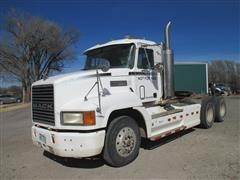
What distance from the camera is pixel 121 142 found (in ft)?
15.3

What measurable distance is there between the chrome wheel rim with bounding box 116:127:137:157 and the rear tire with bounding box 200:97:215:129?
143 inches

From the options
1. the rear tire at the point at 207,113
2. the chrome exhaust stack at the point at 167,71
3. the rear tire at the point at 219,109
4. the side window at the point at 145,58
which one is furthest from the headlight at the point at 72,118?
the rear tire at the point at 219,109

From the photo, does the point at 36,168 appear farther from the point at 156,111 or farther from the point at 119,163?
the point at 156,111

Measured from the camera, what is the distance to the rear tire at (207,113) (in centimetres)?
762

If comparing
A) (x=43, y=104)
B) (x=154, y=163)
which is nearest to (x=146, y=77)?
(x=154, y=163)

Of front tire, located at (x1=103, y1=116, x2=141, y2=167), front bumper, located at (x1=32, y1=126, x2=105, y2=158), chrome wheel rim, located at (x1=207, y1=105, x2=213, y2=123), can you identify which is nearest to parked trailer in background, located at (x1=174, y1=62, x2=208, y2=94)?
chrome wheel rim, located at (x1=207, y1=105, x2=213, y2=123)

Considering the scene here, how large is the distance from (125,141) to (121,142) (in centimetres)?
10

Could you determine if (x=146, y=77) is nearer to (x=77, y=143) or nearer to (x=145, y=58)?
(x=145, y=58)

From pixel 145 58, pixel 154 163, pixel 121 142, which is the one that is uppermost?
pixel 145 58

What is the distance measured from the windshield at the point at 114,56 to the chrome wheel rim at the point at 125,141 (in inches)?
60.9

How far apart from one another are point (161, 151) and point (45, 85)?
9.82ft

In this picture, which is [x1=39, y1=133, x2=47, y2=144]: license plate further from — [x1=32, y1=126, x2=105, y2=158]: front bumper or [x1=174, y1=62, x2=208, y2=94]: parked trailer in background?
[x1=174, y1=62, x2=208, y2=94]: parked trailer in background

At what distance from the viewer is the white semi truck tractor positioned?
13.8 feet

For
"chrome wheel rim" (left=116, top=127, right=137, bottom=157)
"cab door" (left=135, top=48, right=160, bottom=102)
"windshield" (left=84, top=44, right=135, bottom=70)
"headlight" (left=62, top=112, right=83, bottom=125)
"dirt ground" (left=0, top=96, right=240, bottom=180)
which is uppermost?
"windshield" (left=84, top=44, right=135, bottom=70)
